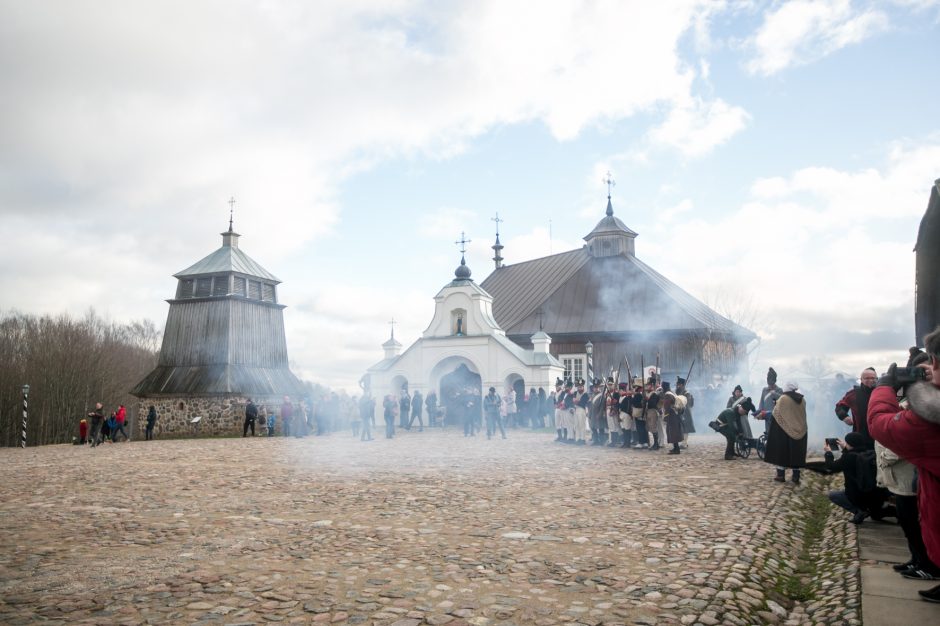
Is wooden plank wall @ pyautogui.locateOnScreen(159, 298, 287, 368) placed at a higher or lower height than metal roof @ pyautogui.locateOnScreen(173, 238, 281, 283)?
lower

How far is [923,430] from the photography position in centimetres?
395

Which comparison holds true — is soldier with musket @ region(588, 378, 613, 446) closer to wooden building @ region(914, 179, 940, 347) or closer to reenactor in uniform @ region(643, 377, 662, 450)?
reenactor in uniform @ region(643, 377, 662, 450)

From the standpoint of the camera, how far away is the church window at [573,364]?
3953cm

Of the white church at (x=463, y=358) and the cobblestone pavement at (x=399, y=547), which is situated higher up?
the white church at (x=463, y=358)

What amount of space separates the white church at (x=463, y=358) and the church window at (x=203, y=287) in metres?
10.9

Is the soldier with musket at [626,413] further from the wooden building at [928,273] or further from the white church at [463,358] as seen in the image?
the white church at [463,358]

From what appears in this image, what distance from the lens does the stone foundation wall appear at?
35594mm

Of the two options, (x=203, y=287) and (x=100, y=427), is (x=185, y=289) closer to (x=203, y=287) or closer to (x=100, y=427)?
(x=203, y=287)

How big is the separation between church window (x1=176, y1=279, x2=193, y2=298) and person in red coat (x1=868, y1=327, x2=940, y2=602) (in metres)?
39.9

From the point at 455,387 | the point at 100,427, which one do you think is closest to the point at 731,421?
the point at 455,387

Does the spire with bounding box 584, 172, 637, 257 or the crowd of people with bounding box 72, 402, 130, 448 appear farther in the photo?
the spire with bounding box 584, 172, 637, 257

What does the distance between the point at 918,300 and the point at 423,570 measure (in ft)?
27.4

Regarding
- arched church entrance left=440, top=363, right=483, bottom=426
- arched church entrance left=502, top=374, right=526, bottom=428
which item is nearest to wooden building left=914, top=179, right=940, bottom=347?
arched church entrance left=502, top=374, right=526, bottom=428

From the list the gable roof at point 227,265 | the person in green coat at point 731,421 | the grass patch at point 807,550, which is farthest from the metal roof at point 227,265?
the grass patch at point 807,550
